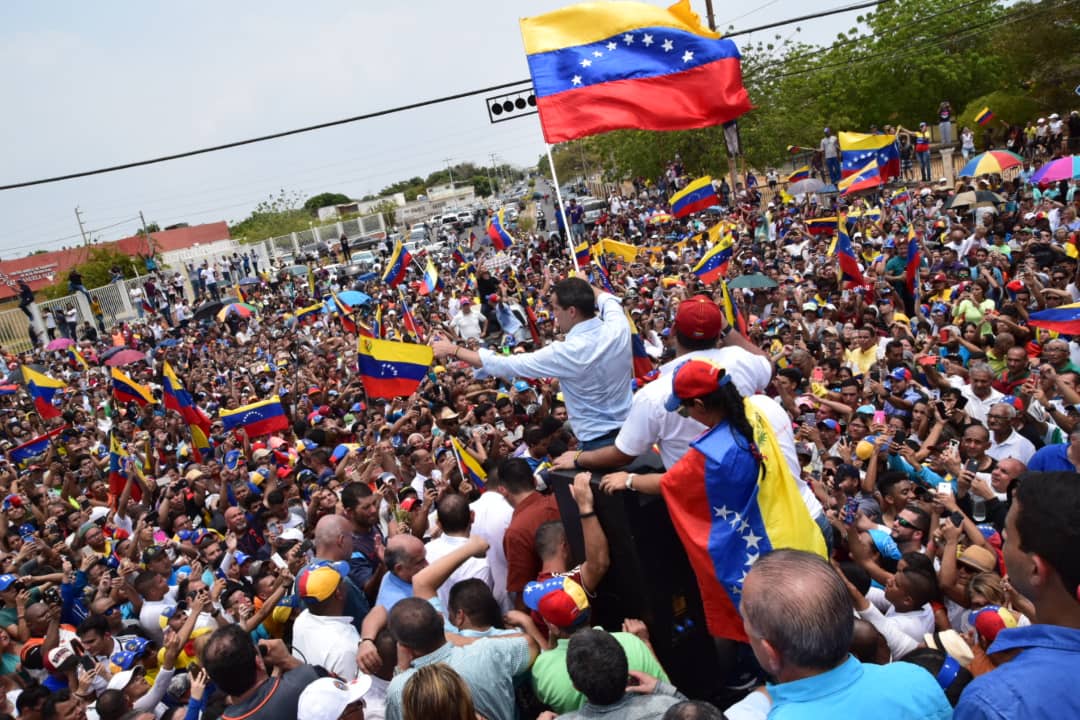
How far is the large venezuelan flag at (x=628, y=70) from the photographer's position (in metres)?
7.22

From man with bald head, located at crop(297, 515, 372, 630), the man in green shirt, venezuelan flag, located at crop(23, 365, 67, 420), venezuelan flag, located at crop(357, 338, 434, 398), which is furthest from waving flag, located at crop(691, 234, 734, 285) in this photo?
venezuelan flag, located at crop(23, 365, 67, 420)

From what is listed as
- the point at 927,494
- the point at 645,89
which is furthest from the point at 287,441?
the point at 927,494

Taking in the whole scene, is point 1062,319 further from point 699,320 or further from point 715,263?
point 715,263

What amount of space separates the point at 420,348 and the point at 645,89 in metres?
3.79

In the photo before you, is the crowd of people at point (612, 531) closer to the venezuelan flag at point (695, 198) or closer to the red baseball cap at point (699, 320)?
the red baseball cap at point (699, 320)

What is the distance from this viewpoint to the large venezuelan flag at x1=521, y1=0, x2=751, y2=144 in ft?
23.7

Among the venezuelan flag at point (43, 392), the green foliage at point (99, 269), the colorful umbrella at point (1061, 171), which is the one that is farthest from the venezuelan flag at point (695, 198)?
the green foliage at point (99, 269)

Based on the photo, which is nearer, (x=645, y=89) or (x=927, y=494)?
(x=927, y=494)

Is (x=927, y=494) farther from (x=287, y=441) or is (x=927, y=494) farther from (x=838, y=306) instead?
(x=287, y=441)

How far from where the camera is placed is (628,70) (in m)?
7.32

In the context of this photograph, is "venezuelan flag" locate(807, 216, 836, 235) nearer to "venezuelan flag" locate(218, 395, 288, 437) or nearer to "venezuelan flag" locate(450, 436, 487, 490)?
"venezuelan flag" locate(218, 395, 288, 437)

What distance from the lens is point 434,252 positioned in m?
44.3

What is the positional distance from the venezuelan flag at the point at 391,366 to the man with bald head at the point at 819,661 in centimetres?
743

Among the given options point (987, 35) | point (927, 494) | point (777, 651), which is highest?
point (987, 35)
